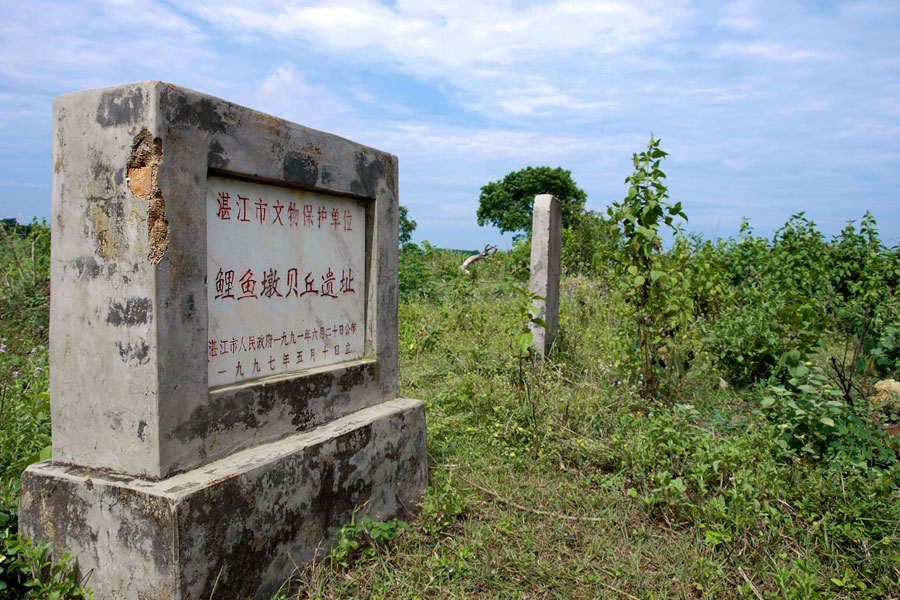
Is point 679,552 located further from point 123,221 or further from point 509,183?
point 509,183

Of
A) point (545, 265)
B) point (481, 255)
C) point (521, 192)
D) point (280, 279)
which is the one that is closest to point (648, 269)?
point (545, 265)

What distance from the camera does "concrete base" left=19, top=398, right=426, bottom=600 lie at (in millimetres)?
1749

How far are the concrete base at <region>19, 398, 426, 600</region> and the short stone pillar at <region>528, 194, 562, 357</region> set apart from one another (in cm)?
309

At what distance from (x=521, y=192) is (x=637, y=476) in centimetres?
2731

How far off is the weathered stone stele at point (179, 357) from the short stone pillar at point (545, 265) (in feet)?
10.3

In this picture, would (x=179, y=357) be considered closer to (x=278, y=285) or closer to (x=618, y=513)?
(x=278, y=285)

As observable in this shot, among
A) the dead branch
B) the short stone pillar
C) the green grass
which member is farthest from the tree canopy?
the green grass

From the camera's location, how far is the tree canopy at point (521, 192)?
28875 mm

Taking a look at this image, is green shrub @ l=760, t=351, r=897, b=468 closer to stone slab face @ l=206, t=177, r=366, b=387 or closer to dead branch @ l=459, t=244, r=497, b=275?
stone slab face @ l=206, t=177, r=366, b=387

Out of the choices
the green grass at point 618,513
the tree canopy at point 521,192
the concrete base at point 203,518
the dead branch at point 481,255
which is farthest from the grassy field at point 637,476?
the tree canopy at point 521,192

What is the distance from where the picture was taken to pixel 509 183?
29.8 metres

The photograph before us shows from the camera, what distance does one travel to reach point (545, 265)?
5289 mm

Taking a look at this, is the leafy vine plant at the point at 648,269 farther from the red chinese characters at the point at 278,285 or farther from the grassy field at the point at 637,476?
the red chinese characters at the point at 278,285

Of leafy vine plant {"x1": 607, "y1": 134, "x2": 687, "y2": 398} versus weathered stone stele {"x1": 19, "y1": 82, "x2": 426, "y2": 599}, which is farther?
leafy vine plant {"x1": 607, "y1": 134, "x2": 687, "y2": 398}
